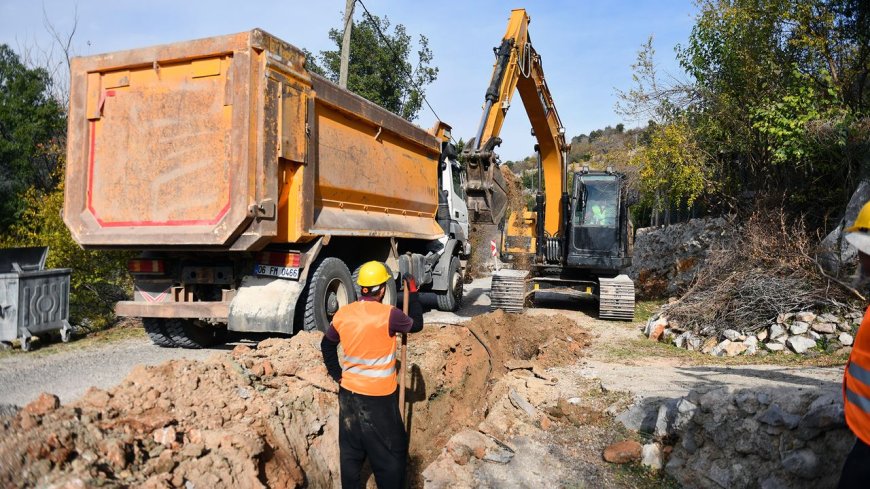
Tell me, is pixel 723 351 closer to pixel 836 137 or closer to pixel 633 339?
pixel 633 339

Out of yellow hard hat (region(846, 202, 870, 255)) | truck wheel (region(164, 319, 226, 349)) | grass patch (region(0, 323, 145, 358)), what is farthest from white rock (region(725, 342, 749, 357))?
grass patch (region(0, 323, 145, 358))

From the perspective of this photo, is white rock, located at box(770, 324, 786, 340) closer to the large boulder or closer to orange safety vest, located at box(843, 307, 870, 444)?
the large boulder

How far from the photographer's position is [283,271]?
20.1ft

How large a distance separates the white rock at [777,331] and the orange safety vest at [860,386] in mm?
6043

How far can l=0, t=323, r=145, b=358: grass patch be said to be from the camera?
7.13 meters

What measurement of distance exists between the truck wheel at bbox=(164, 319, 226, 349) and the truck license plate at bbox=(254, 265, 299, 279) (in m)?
1.44

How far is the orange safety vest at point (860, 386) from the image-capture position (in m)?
2.18

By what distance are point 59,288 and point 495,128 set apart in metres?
6.63

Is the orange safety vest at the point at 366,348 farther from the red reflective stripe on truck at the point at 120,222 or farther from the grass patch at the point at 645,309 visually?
the grass patch at the point at 645,309

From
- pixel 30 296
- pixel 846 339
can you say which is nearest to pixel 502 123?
pixel 846 339

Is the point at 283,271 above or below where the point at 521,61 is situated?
below

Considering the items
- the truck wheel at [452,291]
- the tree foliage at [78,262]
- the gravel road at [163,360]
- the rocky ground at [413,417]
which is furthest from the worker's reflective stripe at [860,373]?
the tree foliage at [78,262]

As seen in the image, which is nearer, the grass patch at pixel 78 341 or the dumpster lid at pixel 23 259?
the grass patch at pixel 78 341

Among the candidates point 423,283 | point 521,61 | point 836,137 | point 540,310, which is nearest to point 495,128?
point 521,61
